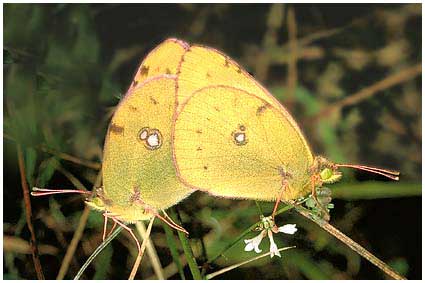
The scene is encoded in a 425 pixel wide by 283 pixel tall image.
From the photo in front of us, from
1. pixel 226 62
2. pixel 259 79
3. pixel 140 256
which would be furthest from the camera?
pixel 259 79

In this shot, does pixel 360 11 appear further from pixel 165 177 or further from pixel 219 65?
pixel 165 177

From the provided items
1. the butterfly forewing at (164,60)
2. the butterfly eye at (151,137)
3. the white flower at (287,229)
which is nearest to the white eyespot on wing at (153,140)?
the butterfly eye at (151,137)

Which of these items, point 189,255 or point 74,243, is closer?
point 189,255

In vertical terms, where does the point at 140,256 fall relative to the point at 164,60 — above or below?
below

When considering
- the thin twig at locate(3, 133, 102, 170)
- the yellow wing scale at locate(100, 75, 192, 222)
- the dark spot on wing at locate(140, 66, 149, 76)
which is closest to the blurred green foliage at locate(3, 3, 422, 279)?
the thin twig at locate(3, 133, 102, 170)

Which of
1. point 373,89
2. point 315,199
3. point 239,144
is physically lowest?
point 315,199

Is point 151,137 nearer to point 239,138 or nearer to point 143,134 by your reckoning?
point 143,134

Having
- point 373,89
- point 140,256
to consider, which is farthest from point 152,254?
point 373,89

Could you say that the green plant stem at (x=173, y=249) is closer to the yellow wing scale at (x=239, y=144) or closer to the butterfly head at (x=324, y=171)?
the yellow wing scale at (x=239, y=144)
